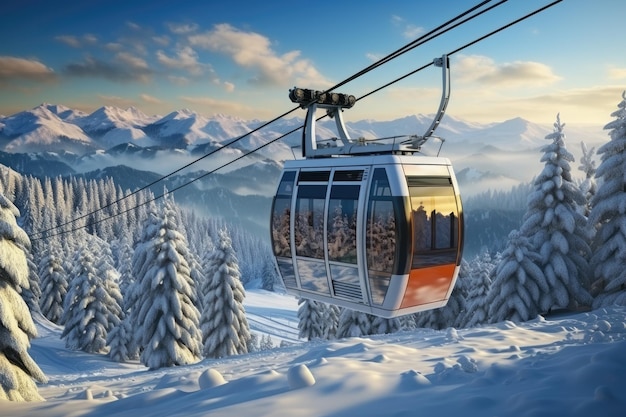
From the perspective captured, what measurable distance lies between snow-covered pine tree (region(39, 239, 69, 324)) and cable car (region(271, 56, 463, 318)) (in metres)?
55.8

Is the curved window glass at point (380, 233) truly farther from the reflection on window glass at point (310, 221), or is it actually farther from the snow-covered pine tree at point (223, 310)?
the snow-covered pine tree at point (223, 310)

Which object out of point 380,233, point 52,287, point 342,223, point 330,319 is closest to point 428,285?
point 380,233

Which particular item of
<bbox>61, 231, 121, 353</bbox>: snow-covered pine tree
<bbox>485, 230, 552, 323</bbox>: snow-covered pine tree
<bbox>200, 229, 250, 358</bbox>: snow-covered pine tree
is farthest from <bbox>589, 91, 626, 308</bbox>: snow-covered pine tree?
<bbox>61, 231, 121, 353</bbox>: snow-covered pine tree

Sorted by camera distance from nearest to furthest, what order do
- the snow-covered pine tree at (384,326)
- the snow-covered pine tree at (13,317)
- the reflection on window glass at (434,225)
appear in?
the reflection on window glass at (434,225), the snow-covered pine tree at (13,317), the snow-covered pine tree at (384,326)

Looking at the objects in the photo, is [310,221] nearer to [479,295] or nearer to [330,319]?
[479,295]

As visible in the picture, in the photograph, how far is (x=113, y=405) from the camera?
9875 millimetres

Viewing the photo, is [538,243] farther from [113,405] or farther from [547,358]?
[113,405]

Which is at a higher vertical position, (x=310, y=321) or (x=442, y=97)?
(x=442, y=97)

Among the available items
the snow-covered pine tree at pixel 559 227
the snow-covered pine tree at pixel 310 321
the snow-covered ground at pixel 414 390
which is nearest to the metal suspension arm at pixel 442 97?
the snow-covered ground at pixel 414 390

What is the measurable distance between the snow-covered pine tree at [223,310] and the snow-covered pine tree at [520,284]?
1962 cm

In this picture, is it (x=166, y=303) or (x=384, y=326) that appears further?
(x=384, y=326)

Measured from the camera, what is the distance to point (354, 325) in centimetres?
3428

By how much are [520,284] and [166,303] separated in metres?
22.6

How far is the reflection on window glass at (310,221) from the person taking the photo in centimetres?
A: 947
